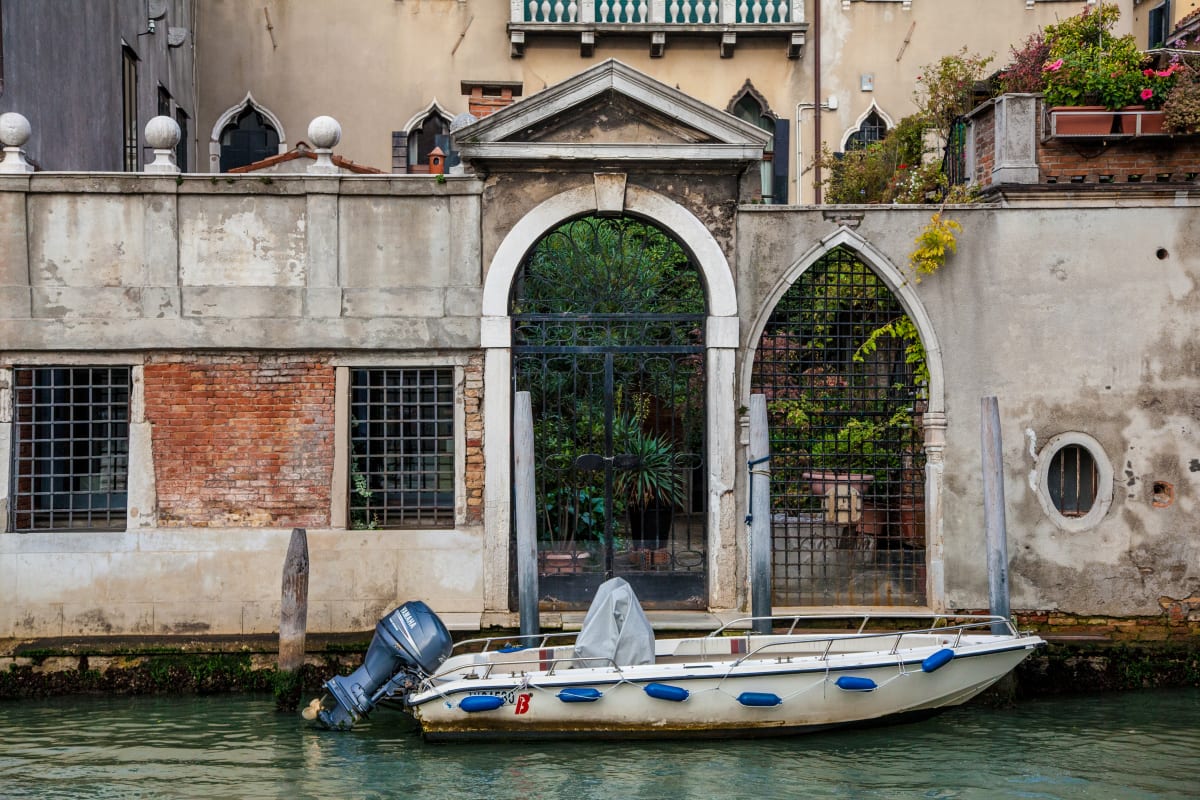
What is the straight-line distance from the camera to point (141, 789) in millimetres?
7727

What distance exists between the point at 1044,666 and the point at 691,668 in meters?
2.81

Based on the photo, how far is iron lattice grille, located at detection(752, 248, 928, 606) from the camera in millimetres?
10461

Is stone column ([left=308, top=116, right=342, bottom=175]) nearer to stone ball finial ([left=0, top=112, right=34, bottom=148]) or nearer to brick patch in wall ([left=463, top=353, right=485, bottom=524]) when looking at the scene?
brick patch in wall ([left=463, top=353, right=485, bottom=524])

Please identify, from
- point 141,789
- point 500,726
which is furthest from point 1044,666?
point 141,789

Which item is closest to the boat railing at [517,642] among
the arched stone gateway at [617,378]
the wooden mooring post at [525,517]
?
the wooden mooring post at [525,517]

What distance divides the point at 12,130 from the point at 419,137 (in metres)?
7.00

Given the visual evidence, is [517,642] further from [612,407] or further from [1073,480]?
[1073,480]

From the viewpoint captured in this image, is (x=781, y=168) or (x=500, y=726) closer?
(x=500, y=726)

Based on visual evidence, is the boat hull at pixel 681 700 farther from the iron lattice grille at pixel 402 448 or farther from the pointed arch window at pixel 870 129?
the pointed arch window at pixel 870 129

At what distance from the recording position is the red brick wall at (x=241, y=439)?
10.1 metres

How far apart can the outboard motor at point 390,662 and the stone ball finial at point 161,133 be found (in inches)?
151

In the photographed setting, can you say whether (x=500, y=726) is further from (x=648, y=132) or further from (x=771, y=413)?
(x=648, y=132)

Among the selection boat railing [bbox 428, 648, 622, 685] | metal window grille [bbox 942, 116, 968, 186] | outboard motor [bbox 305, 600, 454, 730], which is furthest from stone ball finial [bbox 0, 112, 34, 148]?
metal window grille [bbox 942, 116, 968, 186]

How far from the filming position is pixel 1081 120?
1017 cm
